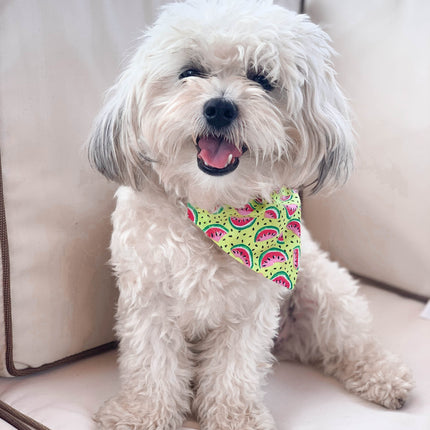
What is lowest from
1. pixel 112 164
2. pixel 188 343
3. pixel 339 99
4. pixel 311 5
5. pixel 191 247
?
pixel 188 343

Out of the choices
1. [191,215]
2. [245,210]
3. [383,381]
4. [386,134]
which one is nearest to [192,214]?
[191,215]

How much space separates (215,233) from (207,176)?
0.44 ft

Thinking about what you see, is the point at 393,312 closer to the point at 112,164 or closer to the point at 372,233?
the point at 372,233

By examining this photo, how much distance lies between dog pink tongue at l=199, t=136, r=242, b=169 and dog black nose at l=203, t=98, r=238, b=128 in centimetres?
5

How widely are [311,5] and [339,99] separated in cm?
67

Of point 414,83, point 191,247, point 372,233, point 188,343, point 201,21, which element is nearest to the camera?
point 201,21

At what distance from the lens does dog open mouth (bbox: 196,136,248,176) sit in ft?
3.07

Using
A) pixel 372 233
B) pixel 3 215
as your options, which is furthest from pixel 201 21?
pixel 372 233

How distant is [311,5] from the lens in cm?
160

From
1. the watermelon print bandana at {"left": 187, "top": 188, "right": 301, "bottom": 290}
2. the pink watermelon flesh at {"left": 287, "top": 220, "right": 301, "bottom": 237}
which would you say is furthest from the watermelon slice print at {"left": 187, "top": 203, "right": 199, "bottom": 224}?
the pink watermelon flesh at {"left": 287, "top": 220, "right": 301, "bottom": 237}

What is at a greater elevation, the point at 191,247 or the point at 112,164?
the point at 112,164

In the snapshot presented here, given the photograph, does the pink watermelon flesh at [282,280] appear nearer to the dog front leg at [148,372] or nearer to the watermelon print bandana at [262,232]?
the watermelon print bandana at [262,232]

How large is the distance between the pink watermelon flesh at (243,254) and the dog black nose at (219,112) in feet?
0.82

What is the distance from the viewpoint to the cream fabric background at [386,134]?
1437mm
